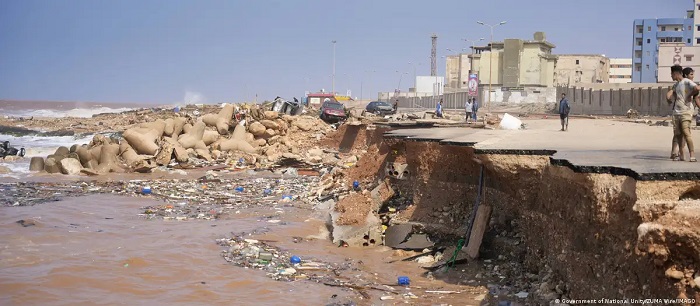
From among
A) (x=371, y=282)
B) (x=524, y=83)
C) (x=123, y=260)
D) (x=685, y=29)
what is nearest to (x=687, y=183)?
(x=371, y=282)

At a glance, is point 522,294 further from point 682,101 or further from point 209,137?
point 209,137

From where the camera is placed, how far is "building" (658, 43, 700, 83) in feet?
133

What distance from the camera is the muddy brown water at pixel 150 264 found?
9727 mm

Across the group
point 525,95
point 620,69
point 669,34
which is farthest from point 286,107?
point 620,69

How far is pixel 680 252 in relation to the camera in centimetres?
588

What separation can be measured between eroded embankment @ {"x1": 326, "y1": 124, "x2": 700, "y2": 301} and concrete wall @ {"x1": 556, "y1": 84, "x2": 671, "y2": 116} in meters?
26.5

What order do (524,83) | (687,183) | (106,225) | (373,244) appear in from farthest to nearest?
1. (524,83)
2. (106,225)
3. (373,244)
4. (687,183)

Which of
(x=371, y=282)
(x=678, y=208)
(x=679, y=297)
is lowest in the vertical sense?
(x=371, y=282)

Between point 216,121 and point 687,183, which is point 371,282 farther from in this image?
point 216,121

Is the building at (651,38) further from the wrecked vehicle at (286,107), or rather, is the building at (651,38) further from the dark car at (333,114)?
the wrecked vehicle at (286,107)

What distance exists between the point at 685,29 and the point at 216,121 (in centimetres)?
7649

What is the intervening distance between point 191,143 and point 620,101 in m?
28.4

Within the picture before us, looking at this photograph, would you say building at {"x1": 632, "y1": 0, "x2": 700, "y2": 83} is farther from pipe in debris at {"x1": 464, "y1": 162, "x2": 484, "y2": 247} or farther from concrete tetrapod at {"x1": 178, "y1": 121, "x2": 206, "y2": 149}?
pipe in debris at {"x1": 464, "y1": 162, "x2": 484, "y2": 247}

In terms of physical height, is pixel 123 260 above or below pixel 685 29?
below
